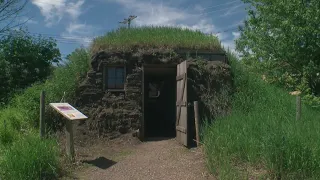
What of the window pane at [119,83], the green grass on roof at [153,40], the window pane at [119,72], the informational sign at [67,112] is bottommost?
the informational sign at [67,112]

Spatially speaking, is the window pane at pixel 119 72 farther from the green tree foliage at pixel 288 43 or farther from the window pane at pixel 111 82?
the green tree foliage at pixel 288 43

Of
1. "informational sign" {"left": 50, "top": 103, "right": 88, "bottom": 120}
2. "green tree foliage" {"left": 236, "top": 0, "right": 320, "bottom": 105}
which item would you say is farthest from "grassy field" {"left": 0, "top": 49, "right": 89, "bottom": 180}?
"green tree foliage" {"left": 236, "top": 0, "right": 320, "bottom": 105}

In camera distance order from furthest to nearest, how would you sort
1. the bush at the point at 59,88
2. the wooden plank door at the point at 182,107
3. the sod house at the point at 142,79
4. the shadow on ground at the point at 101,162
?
the sod house at the point at 142,79 < the bush at the point at 59,88 < the wooden plank door at the point at 182,107 < the shadow on ground at the point at 101,162

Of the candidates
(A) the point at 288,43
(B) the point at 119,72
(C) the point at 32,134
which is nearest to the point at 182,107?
(B) the point at 119,72

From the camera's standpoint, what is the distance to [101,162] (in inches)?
333

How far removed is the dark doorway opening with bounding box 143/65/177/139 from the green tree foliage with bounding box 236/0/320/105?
3.76m

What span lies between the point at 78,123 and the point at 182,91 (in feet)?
10.2

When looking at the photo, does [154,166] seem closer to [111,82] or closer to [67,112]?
[67,112]

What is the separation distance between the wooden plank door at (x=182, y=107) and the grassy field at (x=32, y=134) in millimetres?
2989

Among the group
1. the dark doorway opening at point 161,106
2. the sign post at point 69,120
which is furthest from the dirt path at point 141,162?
the dark doorway opening at point 161,106

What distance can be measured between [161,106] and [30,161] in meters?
10.2

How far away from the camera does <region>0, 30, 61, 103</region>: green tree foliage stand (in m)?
14.7

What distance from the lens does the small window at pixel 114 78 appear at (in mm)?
10773

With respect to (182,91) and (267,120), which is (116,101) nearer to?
(182,91)
